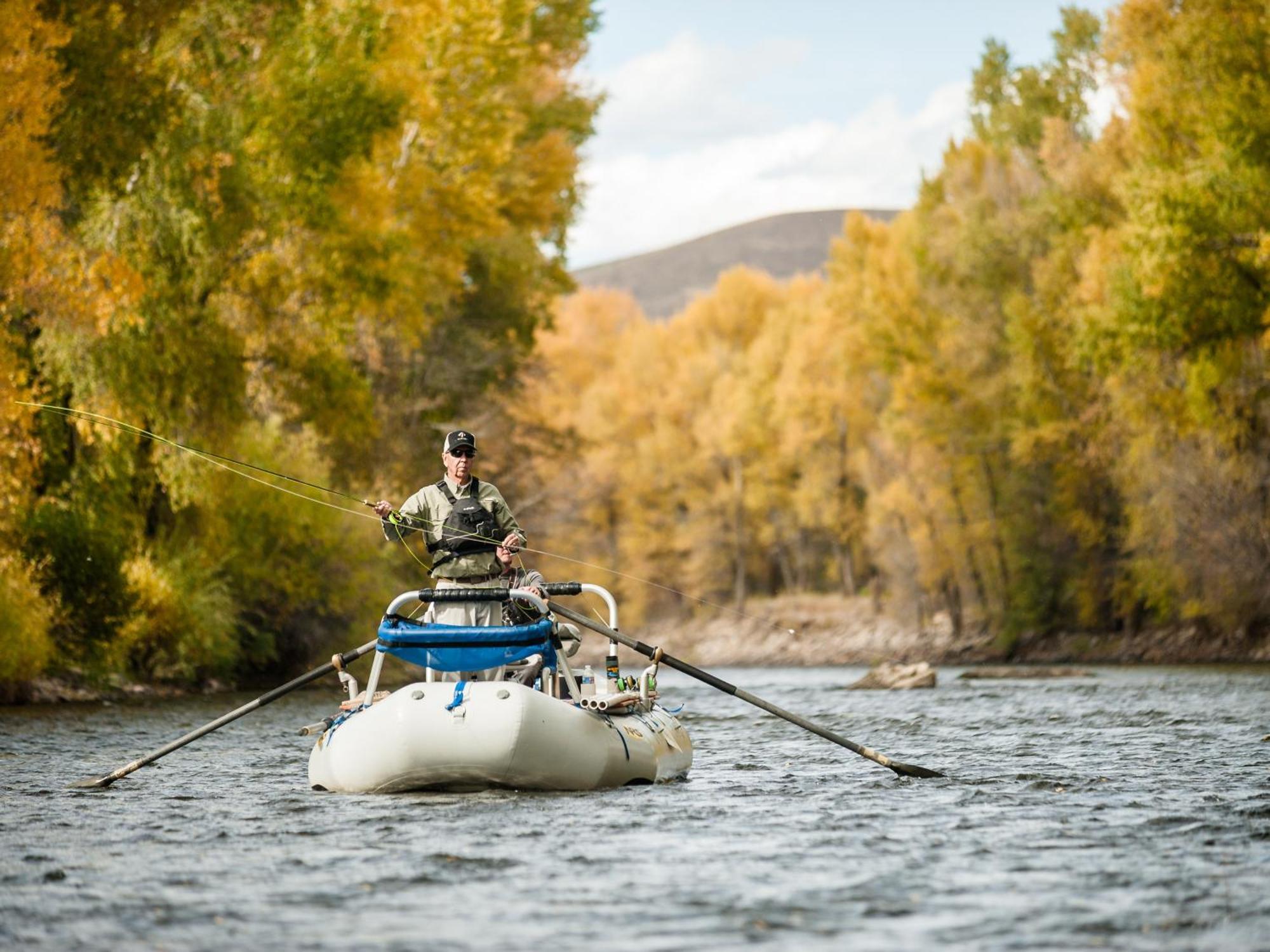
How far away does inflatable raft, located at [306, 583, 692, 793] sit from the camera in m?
12.4

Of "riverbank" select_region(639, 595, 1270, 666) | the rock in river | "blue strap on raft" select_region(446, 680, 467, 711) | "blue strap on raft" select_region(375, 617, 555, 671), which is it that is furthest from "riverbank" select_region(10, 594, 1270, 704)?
"blue strap on raft" select_region(446, 680, 467, 711)

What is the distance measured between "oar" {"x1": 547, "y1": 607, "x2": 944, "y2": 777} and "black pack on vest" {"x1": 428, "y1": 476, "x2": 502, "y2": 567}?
74 centimetres

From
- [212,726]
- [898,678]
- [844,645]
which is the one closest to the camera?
[212,726]

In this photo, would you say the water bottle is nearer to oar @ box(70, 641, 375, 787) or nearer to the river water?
the river water

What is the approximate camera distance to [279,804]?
13016mm

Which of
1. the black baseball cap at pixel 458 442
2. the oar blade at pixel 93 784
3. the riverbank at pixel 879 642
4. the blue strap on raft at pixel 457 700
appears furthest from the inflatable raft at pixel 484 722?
the riverbank at pixel 879 642

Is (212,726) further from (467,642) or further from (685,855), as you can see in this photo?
(685,855)

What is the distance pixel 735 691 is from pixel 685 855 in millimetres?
4670

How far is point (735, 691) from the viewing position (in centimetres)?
1488

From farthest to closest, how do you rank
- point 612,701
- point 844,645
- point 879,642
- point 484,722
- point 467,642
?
point 844,645
point 879,642
point 612,701
point 467,642
point 484,722

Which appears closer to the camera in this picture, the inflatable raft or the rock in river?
the inflatable raft

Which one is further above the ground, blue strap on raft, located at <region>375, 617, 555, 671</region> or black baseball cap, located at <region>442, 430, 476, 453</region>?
black baseball cap, located at <region>442, 430, 476, 453</region>

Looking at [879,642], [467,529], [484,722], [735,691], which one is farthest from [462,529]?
[879,642]

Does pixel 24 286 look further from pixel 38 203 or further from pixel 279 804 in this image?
pixel 279 804
